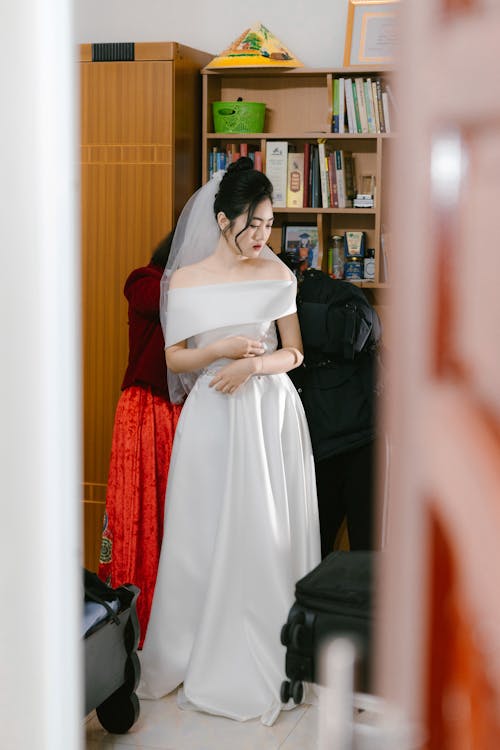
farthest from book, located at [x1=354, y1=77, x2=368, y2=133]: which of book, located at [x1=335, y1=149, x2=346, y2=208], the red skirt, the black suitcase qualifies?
the black suitcase

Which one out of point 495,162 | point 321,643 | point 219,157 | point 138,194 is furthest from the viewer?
point 219,157

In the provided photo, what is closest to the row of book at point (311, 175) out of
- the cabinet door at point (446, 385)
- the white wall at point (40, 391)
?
the white wall at point (40, 391)

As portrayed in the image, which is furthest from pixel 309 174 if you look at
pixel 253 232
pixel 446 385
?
pixel 446 385

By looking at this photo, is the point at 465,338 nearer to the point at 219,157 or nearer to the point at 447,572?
the point at 447,572

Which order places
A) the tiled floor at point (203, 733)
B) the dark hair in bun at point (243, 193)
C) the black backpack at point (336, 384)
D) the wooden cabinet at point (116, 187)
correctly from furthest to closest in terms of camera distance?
the wooden cabinet at point (116, 187) → the black backpack at point (336, 384) → the dark hair in bun at point (243, 193) → the tiled floor at point (203, 733)

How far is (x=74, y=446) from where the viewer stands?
639 mm

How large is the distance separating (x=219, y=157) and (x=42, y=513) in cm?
252

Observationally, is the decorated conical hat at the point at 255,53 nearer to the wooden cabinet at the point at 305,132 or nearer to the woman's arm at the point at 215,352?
the wooden cabinet at the point at 305,132

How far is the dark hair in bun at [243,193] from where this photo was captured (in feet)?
7.04

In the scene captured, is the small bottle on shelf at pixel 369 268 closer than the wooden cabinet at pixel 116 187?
No

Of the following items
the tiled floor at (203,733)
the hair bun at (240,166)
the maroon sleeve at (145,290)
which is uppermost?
the hair bun at (240,166)

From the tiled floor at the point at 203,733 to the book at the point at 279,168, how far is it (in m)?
1.53

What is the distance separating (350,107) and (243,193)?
0.91 meters

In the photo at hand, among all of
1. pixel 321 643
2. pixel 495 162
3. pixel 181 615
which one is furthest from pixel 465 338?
pixel 181 615
